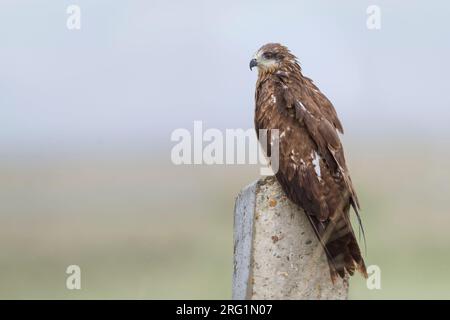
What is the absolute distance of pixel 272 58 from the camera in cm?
1171

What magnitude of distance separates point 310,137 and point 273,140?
40cm

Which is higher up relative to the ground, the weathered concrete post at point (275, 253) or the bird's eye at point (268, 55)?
the bird's eye at point (268, 55)

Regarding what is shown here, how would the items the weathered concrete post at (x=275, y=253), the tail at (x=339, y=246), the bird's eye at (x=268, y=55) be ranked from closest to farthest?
the weathered concrete post at (x=275, y=253) → the tail at (x=339, y=246) → the bird's eye at (x=268, y=55)

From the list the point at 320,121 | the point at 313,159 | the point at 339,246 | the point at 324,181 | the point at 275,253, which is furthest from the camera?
the point at 320,121

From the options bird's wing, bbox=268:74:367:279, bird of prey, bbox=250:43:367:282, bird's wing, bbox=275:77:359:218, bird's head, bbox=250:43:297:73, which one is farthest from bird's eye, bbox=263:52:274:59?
bird's wing, bbox=268:74:367:279

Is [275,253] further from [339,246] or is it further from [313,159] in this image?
[313,159]

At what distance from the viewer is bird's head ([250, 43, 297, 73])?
37.8ft

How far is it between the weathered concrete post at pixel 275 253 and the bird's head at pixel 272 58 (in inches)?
107

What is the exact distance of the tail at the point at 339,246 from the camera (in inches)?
348

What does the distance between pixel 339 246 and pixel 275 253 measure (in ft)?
2.16

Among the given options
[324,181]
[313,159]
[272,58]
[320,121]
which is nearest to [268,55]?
[272,58]

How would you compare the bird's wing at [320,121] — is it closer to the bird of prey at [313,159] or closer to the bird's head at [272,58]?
the bird of prey at [313,159]

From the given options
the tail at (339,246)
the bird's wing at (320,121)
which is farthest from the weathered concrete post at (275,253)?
the bird's wing at (320,121)

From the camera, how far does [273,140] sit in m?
10.1
